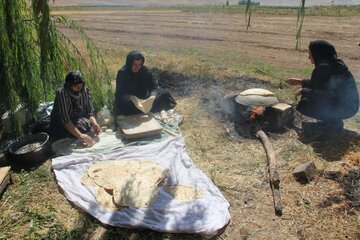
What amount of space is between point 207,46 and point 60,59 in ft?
30.2

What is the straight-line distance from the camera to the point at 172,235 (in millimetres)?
3650

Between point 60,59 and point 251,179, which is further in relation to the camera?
point 60,59

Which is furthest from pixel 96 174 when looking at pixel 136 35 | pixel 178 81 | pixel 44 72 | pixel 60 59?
pixel 136 35

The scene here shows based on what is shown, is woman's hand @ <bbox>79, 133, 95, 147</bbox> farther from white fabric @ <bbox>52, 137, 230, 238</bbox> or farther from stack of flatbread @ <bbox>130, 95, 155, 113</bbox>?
stack of flatbread @ <bbox>130, 95, 155, 113</bbox>

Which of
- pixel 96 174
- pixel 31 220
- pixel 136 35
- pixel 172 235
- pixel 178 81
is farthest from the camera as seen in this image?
pixel 136 35

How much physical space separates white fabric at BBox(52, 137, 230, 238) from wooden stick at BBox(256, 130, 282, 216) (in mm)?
611

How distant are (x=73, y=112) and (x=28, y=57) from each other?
108 cm

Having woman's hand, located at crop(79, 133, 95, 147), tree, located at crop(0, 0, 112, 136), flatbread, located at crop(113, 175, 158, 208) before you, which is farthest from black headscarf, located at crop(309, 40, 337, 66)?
woman's hand, located at crop(79, 133, 95, 147)

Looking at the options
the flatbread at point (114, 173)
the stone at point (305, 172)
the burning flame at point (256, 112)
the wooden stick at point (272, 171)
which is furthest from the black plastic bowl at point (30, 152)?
the stone at point (305, 172)

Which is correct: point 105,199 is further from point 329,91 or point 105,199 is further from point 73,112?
point 329,91

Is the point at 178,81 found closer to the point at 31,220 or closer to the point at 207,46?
the point at 31,220

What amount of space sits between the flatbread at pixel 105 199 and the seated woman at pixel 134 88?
7.06ft

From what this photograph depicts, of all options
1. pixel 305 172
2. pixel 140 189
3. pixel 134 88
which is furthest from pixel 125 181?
pixel 134 88

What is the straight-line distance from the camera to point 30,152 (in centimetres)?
484
